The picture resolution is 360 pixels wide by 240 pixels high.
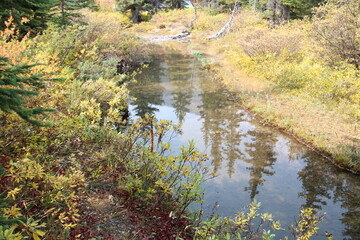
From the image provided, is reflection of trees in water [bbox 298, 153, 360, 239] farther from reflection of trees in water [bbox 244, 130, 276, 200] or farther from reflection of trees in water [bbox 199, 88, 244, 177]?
reflection of trees in water [bbox 199, 88, 244, 177]

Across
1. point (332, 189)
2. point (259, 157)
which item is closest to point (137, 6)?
point (259, 157)

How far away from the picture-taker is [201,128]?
12141 millimetres

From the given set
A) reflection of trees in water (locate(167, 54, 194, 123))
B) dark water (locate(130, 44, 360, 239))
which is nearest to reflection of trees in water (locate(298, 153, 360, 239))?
dark water (locate(130, 44, 360, 239))

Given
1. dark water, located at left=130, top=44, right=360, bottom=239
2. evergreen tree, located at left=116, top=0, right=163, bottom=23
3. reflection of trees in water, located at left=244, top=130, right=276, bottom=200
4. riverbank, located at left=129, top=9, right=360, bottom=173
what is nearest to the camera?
dark water, located at left=130, top=44, right=360, bottom=239

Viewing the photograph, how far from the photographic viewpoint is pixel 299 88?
1494 cm

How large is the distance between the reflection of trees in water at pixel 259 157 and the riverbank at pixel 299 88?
113 cm

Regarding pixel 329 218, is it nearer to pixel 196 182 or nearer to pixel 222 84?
pixel 196 182

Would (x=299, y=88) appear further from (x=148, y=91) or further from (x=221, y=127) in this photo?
(x=148, y=91)

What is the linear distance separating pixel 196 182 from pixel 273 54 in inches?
514

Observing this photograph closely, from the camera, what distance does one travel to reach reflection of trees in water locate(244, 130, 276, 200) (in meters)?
8.59

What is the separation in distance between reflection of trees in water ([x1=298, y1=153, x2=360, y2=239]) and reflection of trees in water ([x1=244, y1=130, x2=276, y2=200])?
41.9 inches

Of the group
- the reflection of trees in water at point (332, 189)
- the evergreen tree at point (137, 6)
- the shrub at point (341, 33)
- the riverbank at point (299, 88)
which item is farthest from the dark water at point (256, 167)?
the evergreen tree at point (137, 6)

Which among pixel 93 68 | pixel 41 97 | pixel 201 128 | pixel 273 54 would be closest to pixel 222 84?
pixel 273 54

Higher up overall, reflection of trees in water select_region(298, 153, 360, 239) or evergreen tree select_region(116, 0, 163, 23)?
evergreen tree select_region(116, 0, 163, 23)
